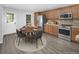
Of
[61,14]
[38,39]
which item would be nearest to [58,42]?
[38,39]

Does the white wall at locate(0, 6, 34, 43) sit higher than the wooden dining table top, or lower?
higher

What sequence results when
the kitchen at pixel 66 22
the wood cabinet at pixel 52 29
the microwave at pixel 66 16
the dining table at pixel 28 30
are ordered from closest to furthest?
1. the dining table at pixel 28 30
2. the kitchen at pixel 66 22
3. the microwave at pixel 66 16
4. the wood cabinet at pixel 52 29

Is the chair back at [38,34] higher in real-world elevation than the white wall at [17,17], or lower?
lower

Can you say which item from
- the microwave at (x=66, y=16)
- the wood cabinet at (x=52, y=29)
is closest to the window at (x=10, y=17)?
the wood cabinet at (x=52, y=29)

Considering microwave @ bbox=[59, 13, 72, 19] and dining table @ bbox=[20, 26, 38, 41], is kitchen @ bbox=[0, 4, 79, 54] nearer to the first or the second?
dining table @ bbox=[20, 26, 38, 41]

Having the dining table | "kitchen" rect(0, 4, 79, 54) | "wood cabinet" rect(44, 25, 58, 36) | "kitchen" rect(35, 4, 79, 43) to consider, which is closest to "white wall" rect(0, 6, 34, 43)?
"kitchen" rect(0, 4, 79, 54)

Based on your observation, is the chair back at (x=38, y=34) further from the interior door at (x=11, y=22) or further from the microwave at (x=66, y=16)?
the microwave at (x=66, y=16)

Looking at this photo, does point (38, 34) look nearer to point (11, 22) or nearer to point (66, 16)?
point (11, 22)

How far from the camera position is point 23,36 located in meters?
2.45

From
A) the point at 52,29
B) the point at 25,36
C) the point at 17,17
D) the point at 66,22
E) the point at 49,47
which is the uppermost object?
the point at 17,17

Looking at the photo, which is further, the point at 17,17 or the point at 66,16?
the point at 66,16

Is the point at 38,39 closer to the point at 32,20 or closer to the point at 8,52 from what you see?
the point at 32,20

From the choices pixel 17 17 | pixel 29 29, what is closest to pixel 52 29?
pixel 29 29
